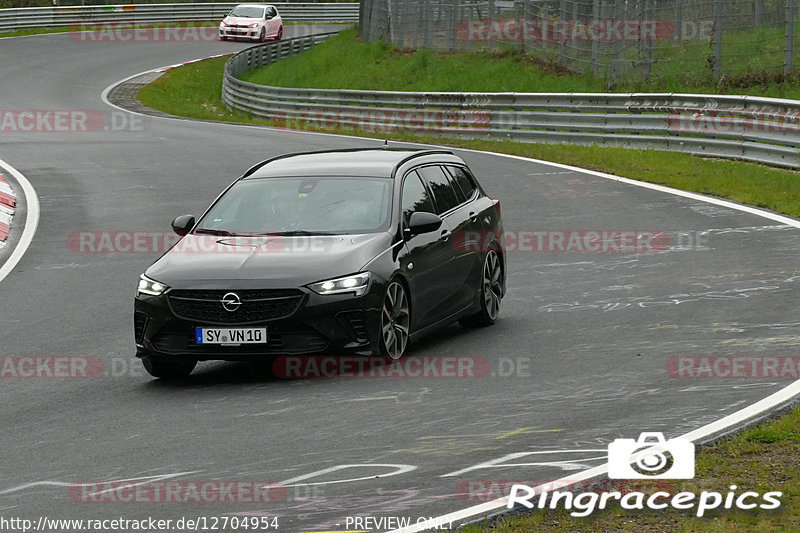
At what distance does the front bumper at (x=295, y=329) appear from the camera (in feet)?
32.4

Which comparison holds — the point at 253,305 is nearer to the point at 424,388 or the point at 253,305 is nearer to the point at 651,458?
the point at 424,388

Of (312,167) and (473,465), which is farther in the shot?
(312,167)

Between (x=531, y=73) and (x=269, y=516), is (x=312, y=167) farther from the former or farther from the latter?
(x=531, y=73)

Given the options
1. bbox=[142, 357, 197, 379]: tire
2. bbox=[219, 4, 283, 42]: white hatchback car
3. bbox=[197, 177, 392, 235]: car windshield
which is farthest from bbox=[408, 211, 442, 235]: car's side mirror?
bbox=[219, 4, 283, 42]: white hatchback car

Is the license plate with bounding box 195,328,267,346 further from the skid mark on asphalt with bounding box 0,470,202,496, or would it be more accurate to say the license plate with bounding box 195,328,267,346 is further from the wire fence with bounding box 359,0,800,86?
the wire fence with bounding box 359,0,800,86

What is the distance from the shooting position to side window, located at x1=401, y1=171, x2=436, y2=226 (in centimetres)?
1126

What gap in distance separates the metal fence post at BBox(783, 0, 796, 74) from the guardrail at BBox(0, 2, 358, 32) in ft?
135

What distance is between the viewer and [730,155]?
23953 mm

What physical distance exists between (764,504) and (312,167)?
6.24m

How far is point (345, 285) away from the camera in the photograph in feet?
32.8

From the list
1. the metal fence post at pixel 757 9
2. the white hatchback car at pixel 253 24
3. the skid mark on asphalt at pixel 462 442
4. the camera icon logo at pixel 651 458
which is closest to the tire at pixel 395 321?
the skid mark on asphalt at pixel 462 442

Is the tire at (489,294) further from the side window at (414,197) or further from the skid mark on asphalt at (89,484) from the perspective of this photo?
the skid mark on asphalt at (89,484)

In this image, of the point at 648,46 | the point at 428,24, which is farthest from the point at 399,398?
the point at 428,24

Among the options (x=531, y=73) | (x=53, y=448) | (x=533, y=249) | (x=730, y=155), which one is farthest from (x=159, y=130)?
(x=53, y=448)
